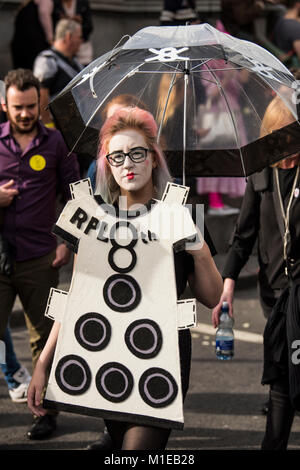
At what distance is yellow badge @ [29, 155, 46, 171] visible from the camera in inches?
208

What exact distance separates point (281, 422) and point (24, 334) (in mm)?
3583

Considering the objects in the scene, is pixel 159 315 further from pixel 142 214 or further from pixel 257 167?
pixel 257 167

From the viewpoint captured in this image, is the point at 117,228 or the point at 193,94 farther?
the point at 193,94

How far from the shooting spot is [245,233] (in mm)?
4805

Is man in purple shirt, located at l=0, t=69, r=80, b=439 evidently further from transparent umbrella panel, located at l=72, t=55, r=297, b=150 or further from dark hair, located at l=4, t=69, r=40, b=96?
transparent umbrella panel, located at l=72, t=55, r=297, b=150

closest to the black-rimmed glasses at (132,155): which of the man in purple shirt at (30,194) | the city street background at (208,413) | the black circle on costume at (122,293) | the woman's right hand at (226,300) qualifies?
the black circle on costume at (122,293)

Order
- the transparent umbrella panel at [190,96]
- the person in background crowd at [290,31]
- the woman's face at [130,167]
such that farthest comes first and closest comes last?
the person in background crowd at [290,31], the transparent umbrella panel at [190,96], the woman's face at [130,167]

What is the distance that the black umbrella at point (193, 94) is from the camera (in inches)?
143

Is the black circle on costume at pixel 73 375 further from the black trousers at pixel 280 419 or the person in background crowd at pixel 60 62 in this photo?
the person in background crowd at pixel 60 62

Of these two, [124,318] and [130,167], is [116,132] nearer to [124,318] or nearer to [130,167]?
[130,167]

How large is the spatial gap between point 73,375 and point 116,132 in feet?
3.12

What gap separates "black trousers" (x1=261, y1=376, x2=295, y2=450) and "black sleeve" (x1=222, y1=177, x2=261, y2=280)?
2.37ft

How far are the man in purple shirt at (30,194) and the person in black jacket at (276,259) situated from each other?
118 centimetres

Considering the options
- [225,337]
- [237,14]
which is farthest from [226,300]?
[237,14]
